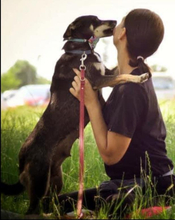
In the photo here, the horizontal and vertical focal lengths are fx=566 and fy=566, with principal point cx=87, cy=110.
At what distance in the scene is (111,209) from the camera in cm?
378

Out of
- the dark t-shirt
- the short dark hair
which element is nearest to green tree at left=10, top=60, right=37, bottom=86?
the dark t-shirt

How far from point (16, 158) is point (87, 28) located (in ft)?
3.32

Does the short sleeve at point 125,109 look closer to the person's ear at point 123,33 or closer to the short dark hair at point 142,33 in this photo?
the short dark hair at point 142,33

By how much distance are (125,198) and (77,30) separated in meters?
1.18

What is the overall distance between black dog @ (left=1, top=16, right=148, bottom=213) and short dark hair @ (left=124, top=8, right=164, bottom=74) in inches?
5.5

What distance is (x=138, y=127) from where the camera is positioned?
3848 mm

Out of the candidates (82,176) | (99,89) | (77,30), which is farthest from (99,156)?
(77,30)

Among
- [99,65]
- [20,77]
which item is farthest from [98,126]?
[20,77]

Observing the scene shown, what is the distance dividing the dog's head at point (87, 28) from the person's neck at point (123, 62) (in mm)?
162

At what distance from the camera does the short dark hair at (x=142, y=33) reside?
152 inches

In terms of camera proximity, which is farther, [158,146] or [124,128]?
[158,146]

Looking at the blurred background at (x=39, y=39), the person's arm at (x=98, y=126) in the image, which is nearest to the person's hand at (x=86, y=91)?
the person's arm at (x=98, y=126)

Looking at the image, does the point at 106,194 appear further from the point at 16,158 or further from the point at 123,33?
the point at 123,33

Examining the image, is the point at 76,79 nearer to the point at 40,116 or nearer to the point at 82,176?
the point at 40,116
